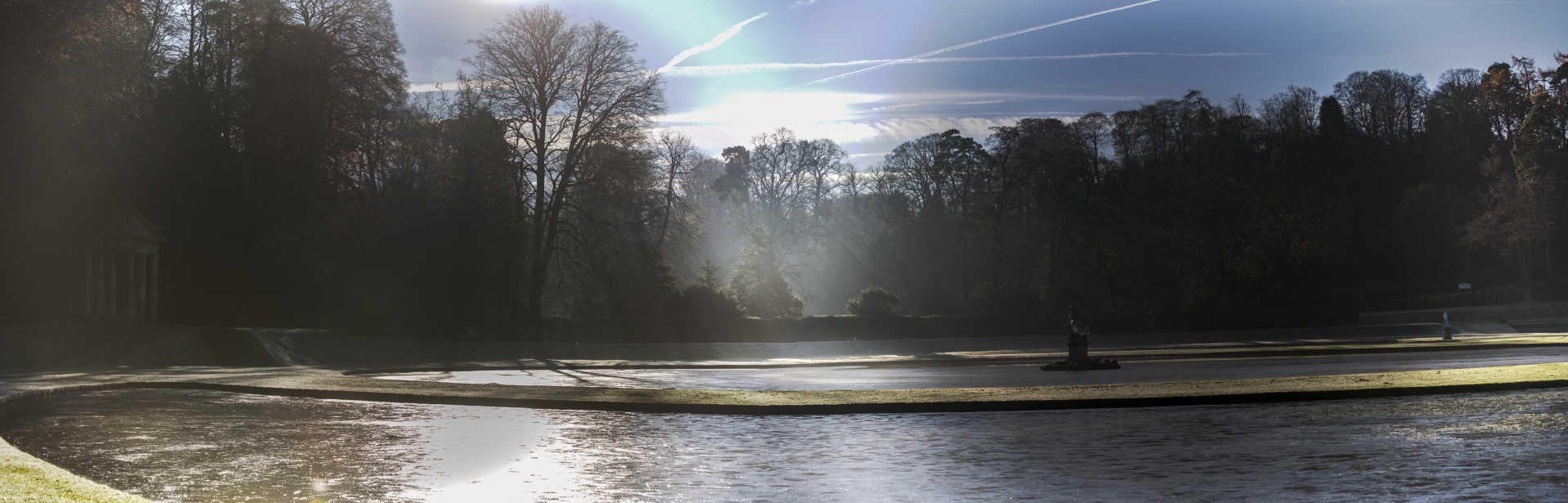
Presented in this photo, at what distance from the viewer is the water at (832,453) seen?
8.78 meters

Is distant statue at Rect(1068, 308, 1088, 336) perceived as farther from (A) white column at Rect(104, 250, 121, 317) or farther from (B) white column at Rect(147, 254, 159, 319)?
(B) white column at Rect(147, 254, 159, 319)

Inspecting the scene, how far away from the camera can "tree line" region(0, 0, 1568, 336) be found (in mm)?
33812

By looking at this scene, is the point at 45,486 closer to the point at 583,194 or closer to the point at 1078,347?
the point at 1078,347

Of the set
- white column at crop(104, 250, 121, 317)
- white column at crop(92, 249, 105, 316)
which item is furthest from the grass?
white column at crop(104, 250, 121, 317)

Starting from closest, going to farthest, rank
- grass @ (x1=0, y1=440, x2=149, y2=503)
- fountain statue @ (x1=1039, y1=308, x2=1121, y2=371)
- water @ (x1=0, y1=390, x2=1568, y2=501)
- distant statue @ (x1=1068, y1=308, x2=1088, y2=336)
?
grass @ (x1=0, y1=440, x2=149, y2=503) < water @ (x1=0, y1=390, x2=1568, y2=501) < distant statue @ (x1=1068, y1=308, x2=1088, y2=336) < fountain statue @ (x1=1039, y1=308, x2=1121, y2=371)

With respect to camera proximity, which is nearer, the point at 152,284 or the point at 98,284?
the point at 98,284

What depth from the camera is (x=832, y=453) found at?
11258mm

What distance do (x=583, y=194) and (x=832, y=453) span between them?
39201 mm

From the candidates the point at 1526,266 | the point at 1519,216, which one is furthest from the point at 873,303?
the point at 1526,266

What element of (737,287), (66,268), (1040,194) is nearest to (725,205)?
(1040,194)

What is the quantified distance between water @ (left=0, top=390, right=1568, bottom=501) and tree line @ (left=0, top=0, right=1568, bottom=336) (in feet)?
55.5

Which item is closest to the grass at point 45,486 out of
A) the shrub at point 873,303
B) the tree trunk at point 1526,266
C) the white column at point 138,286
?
the white column at point 138,286

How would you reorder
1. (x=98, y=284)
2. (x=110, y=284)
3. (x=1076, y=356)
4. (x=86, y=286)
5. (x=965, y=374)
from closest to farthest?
(x=965, y=374) → (x=1076, y=356) → (x=86, y=286) → (x=98, y=284) → (x=110, y=284)

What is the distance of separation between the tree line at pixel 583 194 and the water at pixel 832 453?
55.5ft
